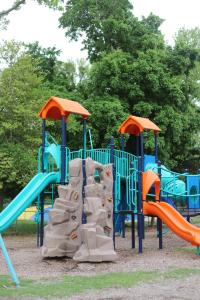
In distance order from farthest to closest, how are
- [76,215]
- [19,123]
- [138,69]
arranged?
[138,69]
[19,123]
[76,215]

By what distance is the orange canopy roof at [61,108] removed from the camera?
13.0 meters

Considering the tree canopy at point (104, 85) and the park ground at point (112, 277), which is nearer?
the park ground at point (112, 277)

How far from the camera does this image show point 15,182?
731 inches

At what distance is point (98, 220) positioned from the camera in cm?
1080

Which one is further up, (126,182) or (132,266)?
(126,182)

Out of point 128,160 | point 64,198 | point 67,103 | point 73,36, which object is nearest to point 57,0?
point 67,103

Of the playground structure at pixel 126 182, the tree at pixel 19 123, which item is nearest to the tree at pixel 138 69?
the tree at pixel 19 123

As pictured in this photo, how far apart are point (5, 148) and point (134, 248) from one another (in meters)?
6.87

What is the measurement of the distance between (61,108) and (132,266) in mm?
4680

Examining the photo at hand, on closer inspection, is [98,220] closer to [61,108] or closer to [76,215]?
[76,215]

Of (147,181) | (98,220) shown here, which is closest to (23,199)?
(98,220)

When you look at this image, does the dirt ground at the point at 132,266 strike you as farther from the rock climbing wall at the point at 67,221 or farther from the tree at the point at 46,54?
the tree at the point at 46,54

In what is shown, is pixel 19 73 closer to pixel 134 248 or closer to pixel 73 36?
pixel 73 36

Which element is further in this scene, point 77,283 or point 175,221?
point 175,221
